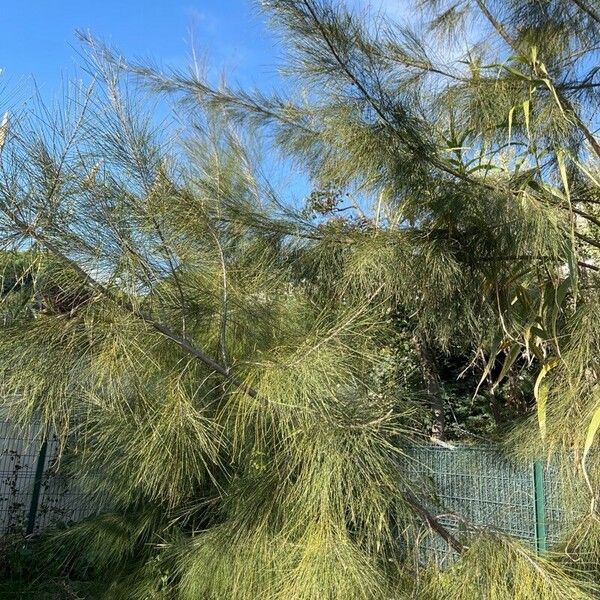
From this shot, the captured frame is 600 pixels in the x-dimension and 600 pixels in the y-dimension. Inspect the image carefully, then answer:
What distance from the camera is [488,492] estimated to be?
2.62m

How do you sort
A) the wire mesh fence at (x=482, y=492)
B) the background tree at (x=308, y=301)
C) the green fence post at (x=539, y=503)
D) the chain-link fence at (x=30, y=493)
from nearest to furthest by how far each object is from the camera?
the background tree at (x=308, y=301), the wire mesh fence at (x=482, y=492), the green fence post at (x=539, y=503), the chain-link fence at (x=30, y=493)

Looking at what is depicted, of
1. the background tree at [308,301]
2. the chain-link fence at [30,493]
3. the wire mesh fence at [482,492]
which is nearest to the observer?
the background tree at [308,301]

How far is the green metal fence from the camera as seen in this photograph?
2041 millimetres

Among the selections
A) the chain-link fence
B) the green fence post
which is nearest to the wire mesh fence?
the green fence post

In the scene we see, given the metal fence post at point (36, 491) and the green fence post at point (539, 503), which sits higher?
the green fence post at point (539, 503)

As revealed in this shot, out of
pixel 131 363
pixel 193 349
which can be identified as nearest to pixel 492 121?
pixel 193 349

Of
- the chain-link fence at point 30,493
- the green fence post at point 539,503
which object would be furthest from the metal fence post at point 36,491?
the green fence post at point 539,503

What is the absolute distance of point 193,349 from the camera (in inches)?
75.7

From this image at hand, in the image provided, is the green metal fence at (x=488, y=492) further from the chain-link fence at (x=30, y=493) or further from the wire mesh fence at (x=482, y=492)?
the chain-link fence at (x=30, y=493)

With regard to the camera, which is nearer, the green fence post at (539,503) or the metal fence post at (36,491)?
the green fence post at (539,503)

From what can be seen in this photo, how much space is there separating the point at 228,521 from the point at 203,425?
38 centimetres

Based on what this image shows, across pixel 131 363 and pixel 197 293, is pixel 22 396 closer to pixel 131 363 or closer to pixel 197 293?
pixel 131 363

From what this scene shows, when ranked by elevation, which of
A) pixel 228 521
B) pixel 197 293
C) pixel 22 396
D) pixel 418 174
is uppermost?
pixel 418 174

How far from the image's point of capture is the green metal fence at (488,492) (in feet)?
6.70
